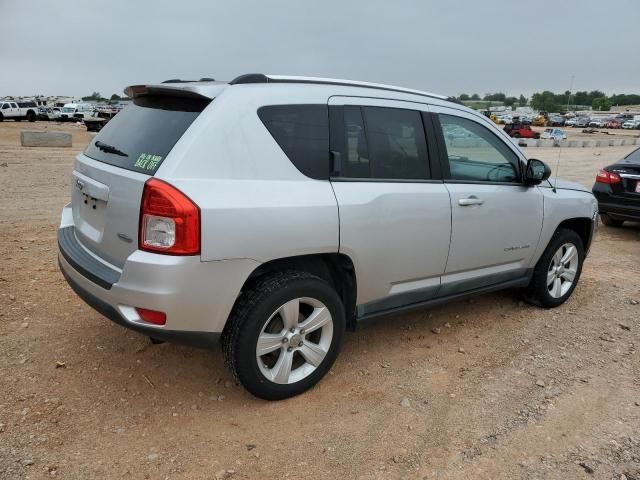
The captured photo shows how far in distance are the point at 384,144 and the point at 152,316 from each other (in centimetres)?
182

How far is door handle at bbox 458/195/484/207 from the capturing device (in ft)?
12.3

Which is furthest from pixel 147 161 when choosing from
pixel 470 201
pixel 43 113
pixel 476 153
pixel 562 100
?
pixel 562 100

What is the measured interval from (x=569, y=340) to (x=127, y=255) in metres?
3.49

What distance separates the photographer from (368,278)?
11.1ft

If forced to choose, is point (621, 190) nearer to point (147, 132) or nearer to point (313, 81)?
point (313, 81)

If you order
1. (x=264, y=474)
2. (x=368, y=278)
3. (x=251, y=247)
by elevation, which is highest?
(x=251, y=247)

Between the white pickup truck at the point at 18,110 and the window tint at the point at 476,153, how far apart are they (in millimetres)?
45985

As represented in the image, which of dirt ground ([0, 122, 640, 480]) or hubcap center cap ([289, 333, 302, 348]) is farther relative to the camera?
hubcap center cap ([289, 333, 302, 348])

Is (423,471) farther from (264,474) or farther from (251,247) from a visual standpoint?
(251,247)

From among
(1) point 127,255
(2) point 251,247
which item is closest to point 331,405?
(2) point 251,247

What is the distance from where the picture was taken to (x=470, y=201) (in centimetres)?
380

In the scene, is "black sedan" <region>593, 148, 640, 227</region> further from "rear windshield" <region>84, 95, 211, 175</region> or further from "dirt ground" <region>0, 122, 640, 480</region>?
"rear windshield" <region>84, 95, 211, 175</region>

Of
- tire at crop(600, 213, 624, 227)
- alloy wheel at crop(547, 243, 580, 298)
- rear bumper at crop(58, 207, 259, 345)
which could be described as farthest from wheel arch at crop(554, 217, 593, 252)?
tire at crop(600, 213, 624, 227)

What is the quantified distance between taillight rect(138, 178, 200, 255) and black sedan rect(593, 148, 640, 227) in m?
7.38
